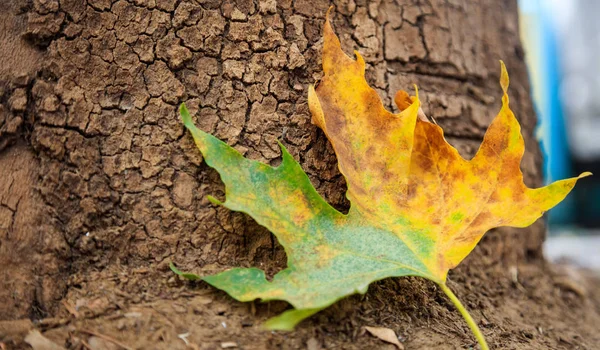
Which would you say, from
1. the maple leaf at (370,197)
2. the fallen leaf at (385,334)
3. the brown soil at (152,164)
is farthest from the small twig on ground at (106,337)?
the fallen leaf at (385,334)

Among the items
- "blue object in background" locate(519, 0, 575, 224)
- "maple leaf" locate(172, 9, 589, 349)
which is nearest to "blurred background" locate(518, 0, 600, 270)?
"blue object in background" locate(519, 0, 575, 224)

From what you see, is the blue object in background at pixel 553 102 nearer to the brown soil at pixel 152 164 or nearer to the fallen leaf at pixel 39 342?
the brown soil at pixel 152 164

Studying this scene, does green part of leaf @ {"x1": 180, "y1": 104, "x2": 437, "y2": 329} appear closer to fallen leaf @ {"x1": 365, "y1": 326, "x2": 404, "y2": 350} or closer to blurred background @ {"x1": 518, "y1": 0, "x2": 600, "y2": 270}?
fallen leaf @ {"x1": 365, "y1": 326, "x2": 404, "y2": 350}

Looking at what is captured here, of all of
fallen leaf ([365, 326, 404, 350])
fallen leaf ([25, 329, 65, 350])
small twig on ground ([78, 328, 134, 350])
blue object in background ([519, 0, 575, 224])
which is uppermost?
fallen leaf ([365, 326, 404, 350])

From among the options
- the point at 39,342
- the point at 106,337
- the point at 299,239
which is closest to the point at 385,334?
the point at 299,239

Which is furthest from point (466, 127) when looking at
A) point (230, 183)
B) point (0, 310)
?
point (0, 310)
